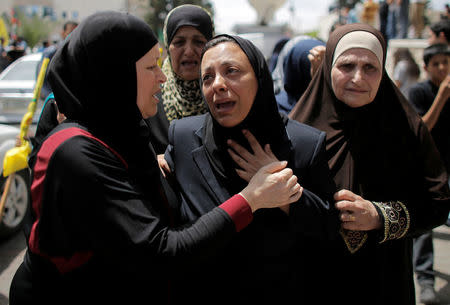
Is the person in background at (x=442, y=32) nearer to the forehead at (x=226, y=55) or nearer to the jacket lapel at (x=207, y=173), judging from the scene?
the forehead at (x=226, y=55)

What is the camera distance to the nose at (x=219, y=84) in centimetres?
164

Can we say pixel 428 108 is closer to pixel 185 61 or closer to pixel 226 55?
pixel 185 61

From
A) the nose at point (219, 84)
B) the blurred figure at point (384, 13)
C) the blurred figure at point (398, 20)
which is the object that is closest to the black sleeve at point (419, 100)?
the nose at point (219, 84)

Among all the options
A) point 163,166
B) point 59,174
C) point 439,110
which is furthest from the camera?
point 439,110

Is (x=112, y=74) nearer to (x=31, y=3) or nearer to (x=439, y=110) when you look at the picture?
(x=439, y=110)

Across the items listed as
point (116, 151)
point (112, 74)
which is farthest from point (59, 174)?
point (112, 74)

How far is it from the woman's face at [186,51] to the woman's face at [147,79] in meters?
1.16

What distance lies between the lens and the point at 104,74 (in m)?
1.39

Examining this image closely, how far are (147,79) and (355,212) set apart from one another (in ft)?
3.25

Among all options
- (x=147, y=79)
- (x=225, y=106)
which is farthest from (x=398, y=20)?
(x=147, y=79)

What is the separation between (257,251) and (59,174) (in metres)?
0.81

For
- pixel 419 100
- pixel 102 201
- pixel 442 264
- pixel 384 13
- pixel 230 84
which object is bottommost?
pixel 442 264

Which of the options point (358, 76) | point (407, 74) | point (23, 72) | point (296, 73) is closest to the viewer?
point (358, 76)

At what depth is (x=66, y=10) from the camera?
52.0 metres
